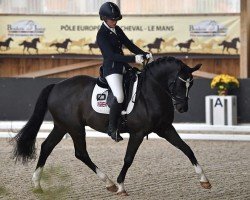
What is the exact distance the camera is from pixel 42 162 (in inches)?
272

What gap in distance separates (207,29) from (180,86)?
894 cm

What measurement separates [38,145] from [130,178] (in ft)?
12.9

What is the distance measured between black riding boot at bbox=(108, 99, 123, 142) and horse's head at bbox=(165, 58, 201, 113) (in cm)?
49

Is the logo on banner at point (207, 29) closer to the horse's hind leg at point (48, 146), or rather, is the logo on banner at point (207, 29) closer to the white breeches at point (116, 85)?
the horse's hind leg at point (48, 146)

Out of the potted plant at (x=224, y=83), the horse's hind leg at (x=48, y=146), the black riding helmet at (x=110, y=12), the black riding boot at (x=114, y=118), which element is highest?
the black riding helmet at (x=110, y=12)

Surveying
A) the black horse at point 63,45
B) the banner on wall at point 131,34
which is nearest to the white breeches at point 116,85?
the banner on wall at point 131,34

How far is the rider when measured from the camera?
6613 mm

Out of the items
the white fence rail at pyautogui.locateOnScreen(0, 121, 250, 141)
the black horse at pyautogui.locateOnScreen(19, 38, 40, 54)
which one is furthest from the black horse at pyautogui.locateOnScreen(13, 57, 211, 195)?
the black horse at pyautogui.locateOnScreen(19, 38, 40, 54)

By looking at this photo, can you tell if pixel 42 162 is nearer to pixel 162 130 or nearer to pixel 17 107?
pixel 162 130

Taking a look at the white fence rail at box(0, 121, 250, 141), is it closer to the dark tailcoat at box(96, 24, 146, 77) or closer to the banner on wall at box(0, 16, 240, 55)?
the banner on wall at box(0, 16, 240, 55)

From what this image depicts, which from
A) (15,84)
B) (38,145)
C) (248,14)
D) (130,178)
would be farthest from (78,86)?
(248,14)

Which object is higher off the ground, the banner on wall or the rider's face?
the rider's face

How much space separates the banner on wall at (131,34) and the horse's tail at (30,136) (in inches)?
339

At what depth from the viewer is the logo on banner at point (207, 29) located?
1524 cm
